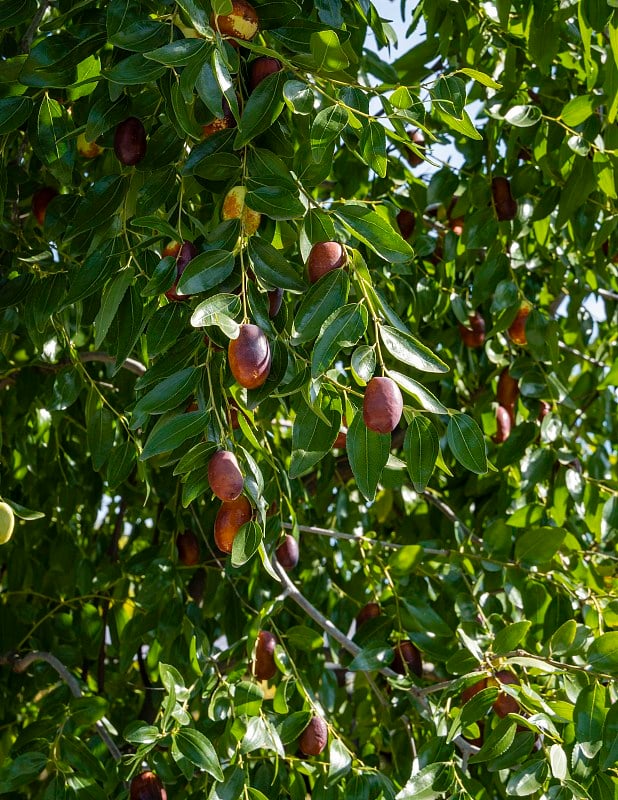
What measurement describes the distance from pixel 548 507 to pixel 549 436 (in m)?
0.14

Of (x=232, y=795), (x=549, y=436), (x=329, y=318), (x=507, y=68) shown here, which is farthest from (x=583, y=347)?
(x=329, y=318)

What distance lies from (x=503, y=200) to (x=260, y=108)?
838 mm

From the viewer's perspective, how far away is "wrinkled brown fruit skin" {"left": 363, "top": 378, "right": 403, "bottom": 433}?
0.80 m

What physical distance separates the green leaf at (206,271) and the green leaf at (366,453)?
16cm

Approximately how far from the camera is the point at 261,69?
922 millimetres

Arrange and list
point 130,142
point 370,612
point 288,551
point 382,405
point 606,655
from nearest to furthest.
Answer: point 382,405 < point 130,142 < point 606,655 < point 288,551 < point 370,612

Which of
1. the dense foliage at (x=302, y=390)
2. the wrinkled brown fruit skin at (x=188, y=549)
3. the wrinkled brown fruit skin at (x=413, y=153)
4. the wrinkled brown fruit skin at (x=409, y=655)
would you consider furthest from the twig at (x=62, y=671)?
the wrinkled brown fruit skin at (x=413, y=153)

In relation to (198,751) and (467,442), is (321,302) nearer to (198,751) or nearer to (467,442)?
(467,442)

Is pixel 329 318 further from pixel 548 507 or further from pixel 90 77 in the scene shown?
pixel 548 507

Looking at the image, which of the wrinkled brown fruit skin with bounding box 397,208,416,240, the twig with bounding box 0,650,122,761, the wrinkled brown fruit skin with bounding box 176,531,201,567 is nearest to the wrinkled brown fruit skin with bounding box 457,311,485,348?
the wrinkled brown fruit skin with bounding box 397,208,416,240

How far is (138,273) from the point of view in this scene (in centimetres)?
106

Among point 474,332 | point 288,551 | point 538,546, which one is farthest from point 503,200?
point 288,551

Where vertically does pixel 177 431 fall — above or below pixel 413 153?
above

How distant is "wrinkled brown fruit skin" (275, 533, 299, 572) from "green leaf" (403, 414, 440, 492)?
1.68 feet
